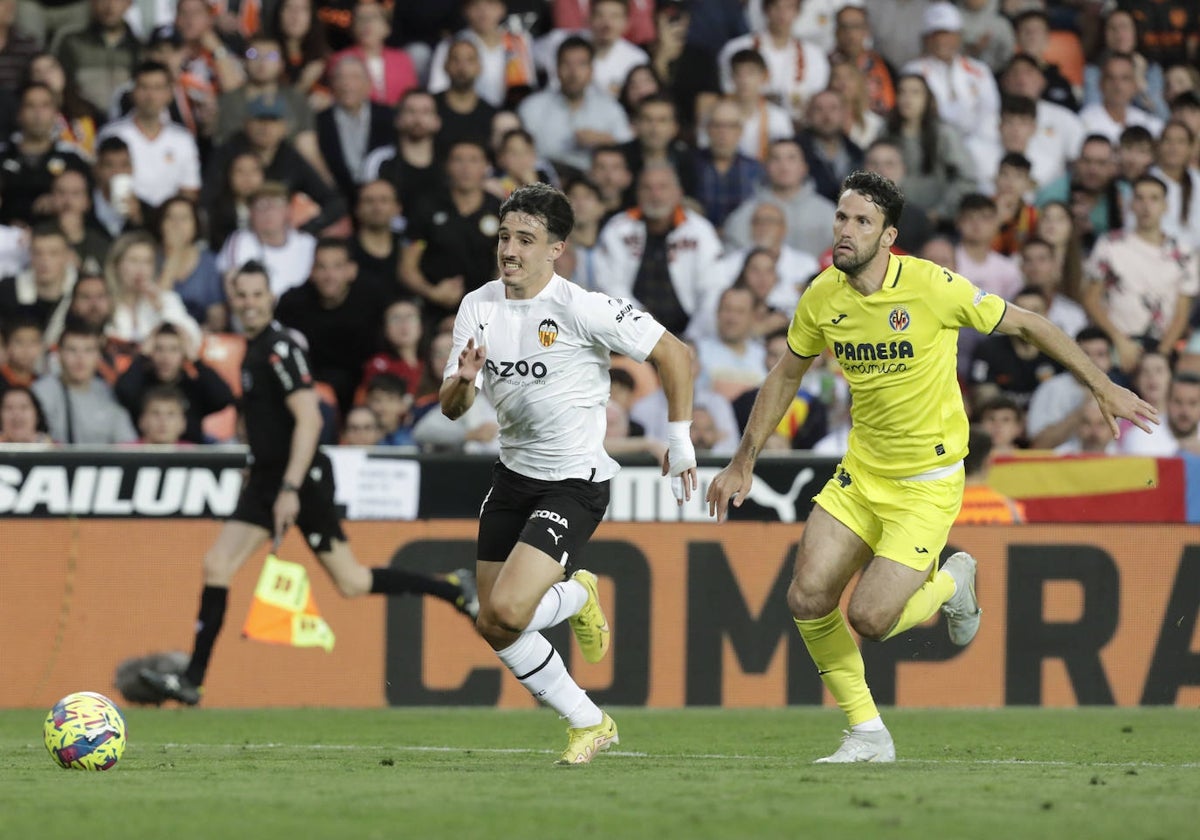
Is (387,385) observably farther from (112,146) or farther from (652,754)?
(652,754)

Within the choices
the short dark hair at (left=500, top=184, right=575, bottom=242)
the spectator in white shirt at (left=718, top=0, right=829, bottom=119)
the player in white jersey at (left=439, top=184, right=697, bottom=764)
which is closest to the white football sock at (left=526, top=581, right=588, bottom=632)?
the player in white jersey at (left=439, top=184, right=697, bottom=764)

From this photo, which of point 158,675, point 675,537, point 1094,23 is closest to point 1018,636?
point 675,537

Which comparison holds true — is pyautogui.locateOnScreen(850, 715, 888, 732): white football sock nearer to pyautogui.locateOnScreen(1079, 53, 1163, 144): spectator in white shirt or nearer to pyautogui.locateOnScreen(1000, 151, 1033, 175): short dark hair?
pyautogui.locateOnScreen(1000, 151, 1033, 175): short dark hair

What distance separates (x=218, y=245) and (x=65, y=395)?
8.10 ft

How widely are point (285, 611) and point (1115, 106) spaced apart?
9471 mm

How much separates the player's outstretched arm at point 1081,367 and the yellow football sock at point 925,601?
112 cm

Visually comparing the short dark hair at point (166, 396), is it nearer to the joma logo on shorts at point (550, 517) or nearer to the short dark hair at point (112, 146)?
the short dark hair at point (112, 146)

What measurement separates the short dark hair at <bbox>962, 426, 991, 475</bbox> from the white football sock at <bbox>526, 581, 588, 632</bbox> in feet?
14.6

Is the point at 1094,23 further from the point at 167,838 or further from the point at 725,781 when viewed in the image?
the point at 167,838

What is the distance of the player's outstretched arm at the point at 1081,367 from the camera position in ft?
27.3

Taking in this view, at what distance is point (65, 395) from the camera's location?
13.9m

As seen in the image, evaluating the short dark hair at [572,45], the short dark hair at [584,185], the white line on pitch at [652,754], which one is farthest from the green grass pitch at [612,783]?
the short dark hair at [572,45]

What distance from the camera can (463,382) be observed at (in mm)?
8258

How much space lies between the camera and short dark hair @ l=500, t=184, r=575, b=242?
28.7ft
